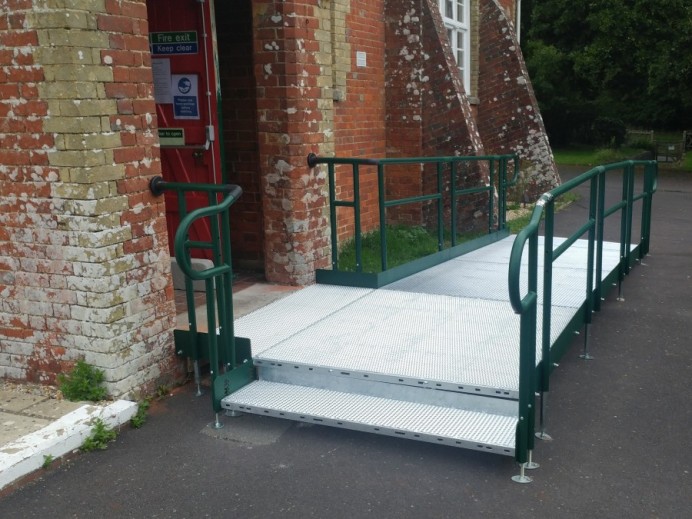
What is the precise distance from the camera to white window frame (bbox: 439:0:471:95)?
12469 millimetres

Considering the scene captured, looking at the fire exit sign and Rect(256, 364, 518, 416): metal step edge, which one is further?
the fire exit sign

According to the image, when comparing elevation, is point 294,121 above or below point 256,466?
above

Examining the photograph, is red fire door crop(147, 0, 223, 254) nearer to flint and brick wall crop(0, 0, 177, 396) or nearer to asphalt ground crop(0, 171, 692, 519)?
flint and brick wall crop(0, 0, 177, 396)

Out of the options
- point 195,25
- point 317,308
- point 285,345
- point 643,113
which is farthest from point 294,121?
point 643,113

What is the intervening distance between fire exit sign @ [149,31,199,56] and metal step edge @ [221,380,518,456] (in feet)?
10.3

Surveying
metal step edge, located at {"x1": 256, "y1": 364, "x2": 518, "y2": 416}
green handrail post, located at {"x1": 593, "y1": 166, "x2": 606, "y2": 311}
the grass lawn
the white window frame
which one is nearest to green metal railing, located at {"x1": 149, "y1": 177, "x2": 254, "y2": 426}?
metal step edge, located at {"x1": 256, "y1": 364, "x2": 518, "y2": 416}

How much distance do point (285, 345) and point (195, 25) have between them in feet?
9.77

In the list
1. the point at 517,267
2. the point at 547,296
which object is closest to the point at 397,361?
the point at 547,296

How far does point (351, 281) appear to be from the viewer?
6.47m

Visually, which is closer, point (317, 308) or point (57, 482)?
point (57, 482)

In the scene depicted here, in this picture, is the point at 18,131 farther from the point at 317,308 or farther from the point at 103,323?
the point at 317,308

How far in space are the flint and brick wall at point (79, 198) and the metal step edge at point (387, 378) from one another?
76 cm

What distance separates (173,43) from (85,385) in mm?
3217

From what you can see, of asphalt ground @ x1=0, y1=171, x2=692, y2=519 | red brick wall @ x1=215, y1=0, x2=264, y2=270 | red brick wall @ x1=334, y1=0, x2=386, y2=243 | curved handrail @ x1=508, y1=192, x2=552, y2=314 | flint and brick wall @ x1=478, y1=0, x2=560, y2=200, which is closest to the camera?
curved handrail @ x1=508, y1=192, x2=552, y2=314
